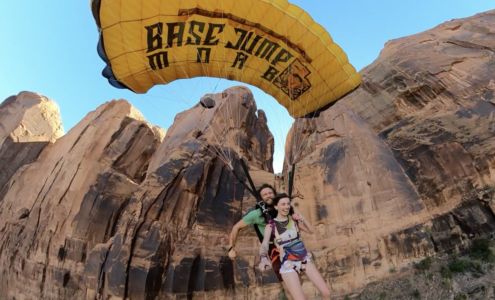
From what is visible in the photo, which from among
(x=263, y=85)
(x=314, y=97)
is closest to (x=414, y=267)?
(x=314, y=97)

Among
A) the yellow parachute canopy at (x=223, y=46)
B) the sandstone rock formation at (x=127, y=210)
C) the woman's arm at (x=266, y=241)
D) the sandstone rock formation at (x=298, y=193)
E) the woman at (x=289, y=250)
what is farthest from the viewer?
the sandstone rock formation at (x=127, y=210)

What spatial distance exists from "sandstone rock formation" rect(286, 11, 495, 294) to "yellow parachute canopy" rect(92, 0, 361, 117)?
291 inches

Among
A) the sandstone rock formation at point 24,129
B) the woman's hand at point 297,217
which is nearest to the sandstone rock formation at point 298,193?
the sandstone rock formation at point 24,129

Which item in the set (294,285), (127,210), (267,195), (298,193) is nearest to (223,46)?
(267,195)

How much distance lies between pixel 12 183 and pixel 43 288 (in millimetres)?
10015

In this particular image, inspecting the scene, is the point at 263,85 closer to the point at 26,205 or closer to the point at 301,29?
the point at 301,29

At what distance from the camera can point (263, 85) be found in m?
11.8

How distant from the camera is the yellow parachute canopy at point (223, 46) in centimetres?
941

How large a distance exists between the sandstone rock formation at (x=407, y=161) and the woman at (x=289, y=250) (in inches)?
447

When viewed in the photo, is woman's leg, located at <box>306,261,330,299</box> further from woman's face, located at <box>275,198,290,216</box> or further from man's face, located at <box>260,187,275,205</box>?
man's face, located at <box>260,187,275,205</box>

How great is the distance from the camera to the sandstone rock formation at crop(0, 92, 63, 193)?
26.0 m

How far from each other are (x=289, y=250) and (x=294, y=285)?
592mm

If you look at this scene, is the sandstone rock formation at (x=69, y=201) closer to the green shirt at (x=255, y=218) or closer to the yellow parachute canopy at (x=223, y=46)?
the yellow parachute canopy at (x=223, y=46)

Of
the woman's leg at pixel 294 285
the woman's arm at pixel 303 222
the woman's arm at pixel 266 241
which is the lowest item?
the woman's leg at pixel 294 285
